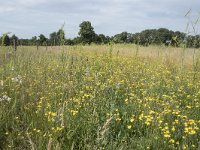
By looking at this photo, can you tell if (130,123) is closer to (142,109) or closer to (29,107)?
(142,109)

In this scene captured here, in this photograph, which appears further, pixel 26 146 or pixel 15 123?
pixel 15 123

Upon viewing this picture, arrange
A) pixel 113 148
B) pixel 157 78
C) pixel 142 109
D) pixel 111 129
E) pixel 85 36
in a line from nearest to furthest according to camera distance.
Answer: pixel 113 148
pixel 111 129
pixel 142 109
pixel 157 78
pixel 85 36

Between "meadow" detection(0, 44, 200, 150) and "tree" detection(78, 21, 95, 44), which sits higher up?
"tree" detection(78, 21, 95, 44)

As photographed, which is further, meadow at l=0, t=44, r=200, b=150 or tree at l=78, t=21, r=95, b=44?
tree at l=78, t=21, r=95, b=44

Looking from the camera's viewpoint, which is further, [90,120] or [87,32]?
[87,32]

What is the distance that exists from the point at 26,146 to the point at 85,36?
113ft

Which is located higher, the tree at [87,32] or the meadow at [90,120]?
the tree at [87,32]

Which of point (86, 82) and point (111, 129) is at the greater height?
point (86, 82)

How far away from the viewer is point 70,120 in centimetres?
325

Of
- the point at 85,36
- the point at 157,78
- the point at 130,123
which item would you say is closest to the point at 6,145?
the point at 130,123

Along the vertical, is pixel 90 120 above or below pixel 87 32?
below

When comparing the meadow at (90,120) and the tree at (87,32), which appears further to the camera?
the tree at (87,32)

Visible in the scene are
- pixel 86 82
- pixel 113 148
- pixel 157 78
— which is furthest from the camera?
pixel 157 78

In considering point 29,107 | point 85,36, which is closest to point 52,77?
point 29,107
